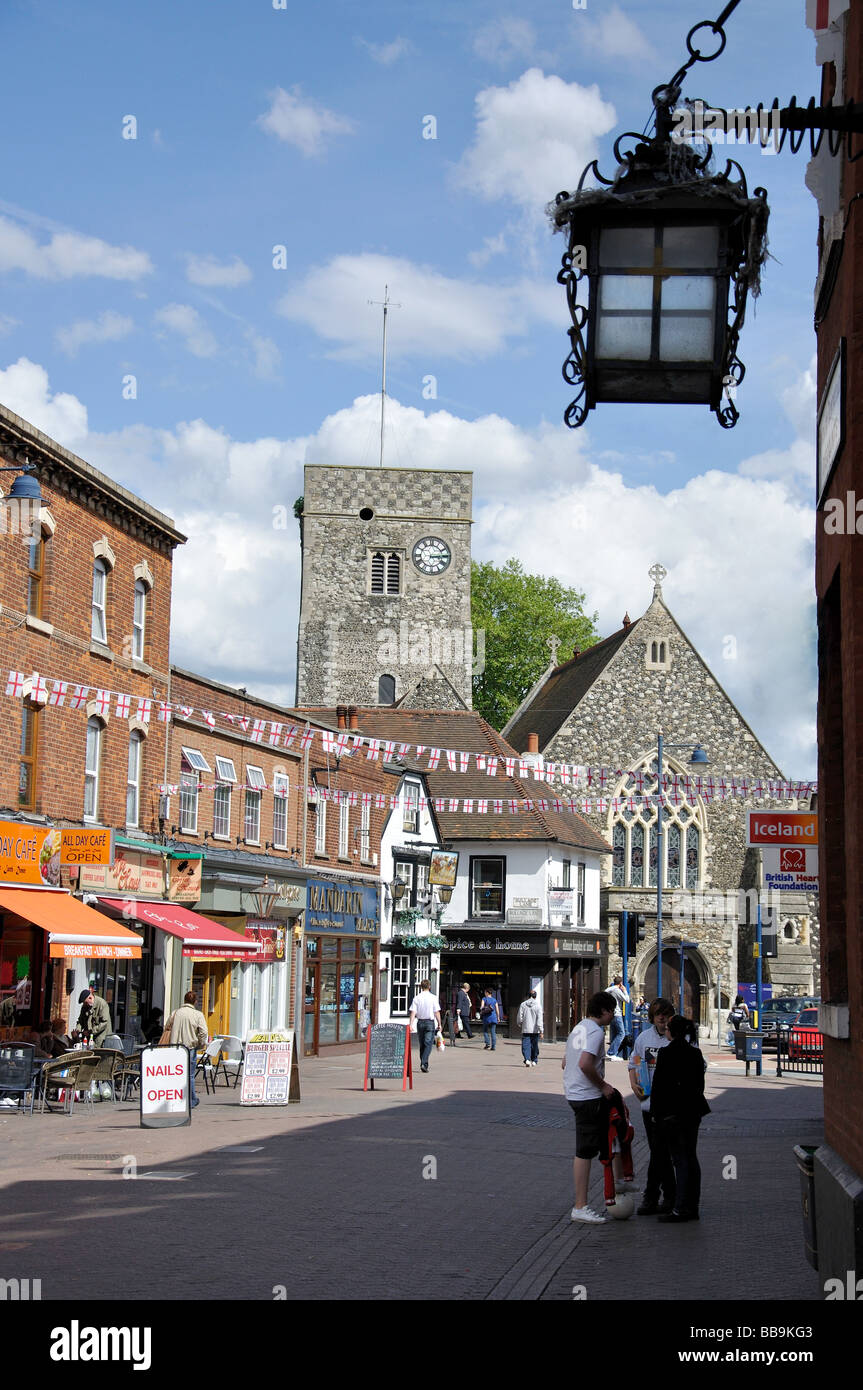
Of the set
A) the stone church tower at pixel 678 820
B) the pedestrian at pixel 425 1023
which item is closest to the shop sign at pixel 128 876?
the pedestrian at pixel 425 1023

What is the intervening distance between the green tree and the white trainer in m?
63.8

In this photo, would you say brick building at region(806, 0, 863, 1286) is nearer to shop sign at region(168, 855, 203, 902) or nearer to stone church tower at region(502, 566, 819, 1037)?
shop sign at region(168, 855, 203, 902)

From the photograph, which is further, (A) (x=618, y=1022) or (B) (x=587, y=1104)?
(A) (x=618, y=1022)

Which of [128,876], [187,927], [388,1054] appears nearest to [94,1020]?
[187,927]

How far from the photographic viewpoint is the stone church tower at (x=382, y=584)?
237ft

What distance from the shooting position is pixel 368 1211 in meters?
12.3

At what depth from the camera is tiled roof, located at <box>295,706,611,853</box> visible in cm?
4919

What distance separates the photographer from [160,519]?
95.1ft

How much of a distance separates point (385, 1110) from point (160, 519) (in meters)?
12.3

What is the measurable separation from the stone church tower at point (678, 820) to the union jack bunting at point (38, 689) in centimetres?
3250

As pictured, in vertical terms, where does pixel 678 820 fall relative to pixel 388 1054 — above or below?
above

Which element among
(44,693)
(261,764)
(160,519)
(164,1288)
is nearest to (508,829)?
(261,764)

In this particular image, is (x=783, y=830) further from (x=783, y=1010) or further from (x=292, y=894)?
(x=783, y=1010)

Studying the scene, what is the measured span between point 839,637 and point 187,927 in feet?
59.3
